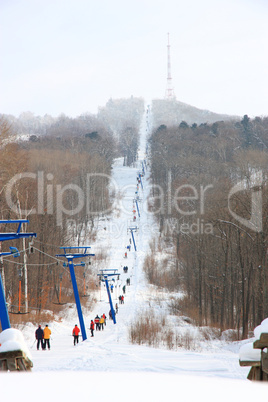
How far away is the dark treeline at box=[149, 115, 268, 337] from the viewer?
2672cm

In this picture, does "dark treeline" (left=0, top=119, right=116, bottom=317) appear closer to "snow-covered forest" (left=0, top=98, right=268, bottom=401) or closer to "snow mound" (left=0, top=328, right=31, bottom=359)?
"snow-covered forest" (left=0, top=98, right=268, bottom=401)

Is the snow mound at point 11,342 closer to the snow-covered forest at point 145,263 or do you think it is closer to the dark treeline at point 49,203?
the snow-covered forest at point 145,263

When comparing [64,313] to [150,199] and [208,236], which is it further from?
[150,199]

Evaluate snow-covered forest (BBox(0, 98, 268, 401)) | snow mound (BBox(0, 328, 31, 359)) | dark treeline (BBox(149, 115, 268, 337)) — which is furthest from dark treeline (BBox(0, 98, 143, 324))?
dark treeline (BBox(149, 115, 268, 337))

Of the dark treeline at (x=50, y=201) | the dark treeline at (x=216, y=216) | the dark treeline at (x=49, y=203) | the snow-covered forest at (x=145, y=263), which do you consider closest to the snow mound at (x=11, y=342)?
the snow-covered forest at (x=145, y=263)

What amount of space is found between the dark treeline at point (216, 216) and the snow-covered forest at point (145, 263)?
0.24m

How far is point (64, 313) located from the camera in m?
35.2

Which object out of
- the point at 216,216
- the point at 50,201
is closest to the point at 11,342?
the point at 216,216

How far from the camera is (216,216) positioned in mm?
34250

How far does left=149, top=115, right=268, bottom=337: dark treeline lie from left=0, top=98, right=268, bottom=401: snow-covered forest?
24 cm

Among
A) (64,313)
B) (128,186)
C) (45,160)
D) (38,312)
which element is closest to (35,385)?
(38,312)

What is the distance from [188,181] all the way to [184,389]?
69.6 meters

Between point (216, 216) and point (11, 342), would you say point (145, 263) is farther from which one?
point (11, 342)

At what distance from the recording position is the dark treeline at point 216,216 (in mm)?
26719
